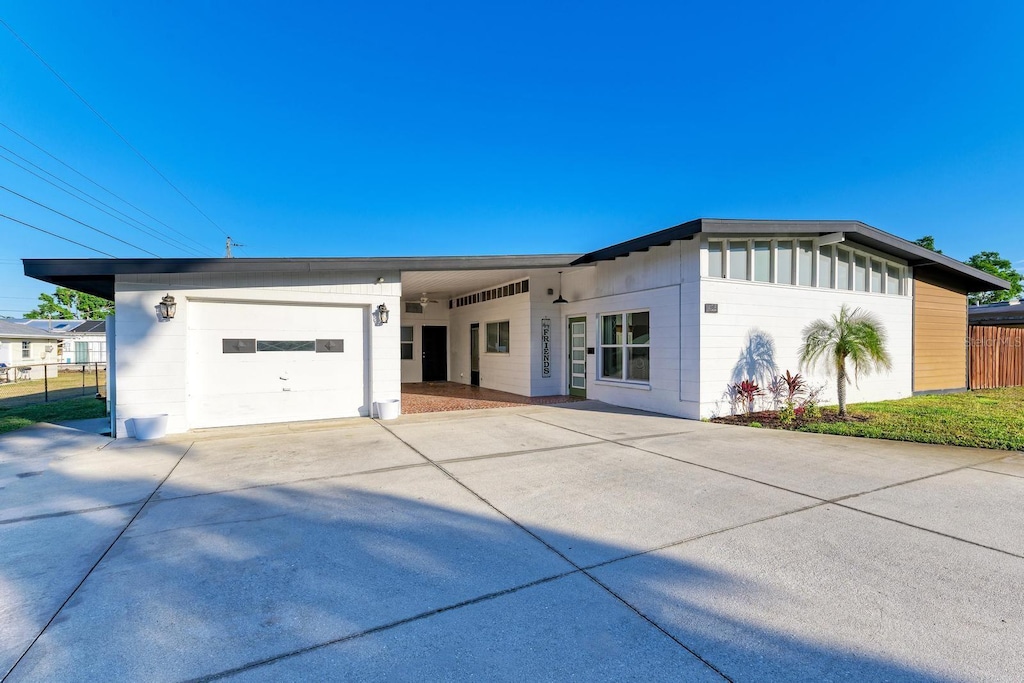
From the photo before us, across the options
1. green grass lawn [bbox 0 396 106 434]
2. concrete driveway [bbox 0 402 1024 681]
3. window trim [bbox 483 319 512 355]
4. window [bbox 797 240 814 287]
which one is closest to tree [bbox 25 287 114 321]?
green grass lawn [bbox 0 396 106 434]

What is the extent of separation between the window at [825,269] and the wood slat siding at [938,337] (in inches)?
145

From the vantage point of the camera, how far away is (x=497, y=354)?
Answer: 13.7 m

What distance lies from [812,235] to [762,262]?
4.41 feet

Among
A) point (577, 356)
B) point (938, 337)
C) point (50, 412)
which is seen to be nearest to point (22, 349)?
point (50, 412)

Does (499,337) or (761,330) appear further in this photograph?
(499,337)

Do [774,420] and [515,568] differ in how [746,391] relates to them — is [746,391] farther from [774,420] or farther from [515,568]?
[515,568]

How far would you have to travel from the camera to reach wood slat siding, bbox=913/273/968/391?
1187 centimetres

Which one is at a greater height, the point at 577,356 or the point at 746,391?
the point at 577,356

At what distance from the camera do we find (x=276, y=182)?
59.6 feet

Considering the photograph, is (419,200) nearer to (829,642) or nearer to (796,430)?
(796,430)

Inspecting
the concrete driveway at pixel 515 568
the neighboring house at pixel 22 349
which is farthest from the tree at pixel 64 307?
the concrete driveway at pixel 515 568

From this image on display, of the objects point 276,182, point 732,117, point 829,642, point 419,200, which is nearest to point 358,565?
point 829,642

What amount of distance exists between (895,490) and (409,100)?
1506 cm

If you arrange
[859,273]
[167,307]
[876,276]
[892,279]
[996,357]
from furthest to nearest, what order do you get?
1. [996,357]
2. [892,279]
3. [876,276]
4. [859,273]
5. [167,307]
